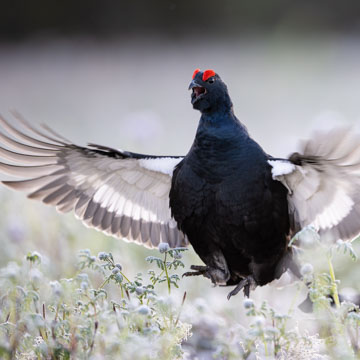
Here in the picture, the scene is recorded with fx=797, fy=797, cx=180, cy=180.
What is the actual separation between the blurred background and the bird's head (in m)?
3.65

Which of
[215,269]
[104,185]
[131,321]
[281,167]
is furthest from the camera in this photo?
[104,185]

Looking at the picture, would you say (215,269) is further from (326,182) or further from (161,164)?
(326,182)

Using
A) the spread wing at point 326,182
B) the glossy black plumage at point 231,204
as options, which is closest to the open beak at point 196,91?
the glossy black plumage at point 231,204

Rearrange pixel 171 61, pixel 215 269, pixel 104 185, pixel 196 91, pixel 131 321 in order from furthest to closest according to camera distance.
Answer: pixel 171 61 → pixel 104 185 → pixel 196 91 → pixel 215 269 → pixel 131 321

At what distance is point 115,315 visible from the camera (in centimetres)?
269

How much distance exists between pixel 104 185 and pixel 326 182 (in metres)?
1.22

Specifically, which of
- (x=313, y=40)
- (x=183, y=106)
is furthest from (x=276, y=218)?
(x=313, y=40)

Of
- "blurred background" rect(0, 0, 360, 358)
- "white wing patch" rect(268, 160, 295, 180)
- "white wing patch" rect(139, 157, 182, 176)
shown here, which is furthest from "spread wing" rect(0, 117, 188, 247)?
"blurred background" rect(0, 0, 360, 358)

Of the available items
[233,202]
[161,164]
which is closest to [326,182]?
[233,202]

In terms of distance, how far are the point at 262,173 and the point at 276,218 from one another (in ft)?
0.71

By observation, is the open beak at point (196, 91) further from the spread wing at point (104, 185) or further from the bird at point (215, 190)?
the spread wing at point (104, 185)

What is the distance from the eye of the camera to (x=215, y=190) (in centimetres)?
359

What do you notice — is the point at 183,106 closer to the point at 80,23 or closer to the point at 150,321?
the point at 80,23

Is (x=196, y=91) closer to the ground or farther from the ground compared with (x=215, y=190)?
farther from the ground
